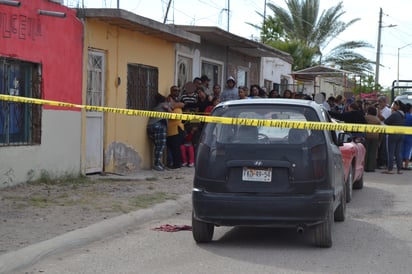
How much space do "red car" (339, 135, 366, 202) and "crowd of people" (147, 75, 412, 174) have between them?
328 centimetres

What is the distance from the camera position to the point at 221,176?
747cm

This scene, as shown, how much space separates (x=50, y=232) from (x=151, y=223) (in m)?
1.85

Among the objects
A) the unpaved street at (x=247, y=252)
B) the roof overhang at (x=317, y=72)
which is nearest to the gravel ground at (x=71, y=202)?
the unpaved street at (x=247, y=252)

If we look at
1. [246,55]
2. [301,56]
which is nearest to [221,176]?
[246,55]

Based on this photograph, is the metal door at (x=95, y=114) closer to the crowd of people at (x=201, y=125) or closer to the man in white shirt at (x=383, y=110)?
the crowd of people at (x=201, y=125)

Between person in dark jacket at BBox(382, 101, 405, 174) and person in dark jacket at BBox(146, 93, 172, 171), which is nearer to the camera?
person in dark jacket at BBox(146, 93, 172, 171)

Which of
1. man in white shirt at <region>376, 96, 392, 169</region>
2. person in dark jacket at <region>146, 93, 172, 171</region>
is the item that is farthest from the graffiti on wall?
man in white shirt at <region>376, 96, 392, 169</region>

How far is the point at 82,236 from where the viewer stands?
7.90 m

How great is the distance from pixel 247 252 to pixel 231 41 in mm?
12555

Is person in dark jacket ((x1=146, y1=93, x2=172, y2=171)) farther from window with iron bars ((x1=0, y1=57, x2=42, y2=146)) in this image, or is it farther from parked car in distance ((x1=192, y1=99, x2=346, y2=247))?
parked car in distance ((x1=192, y1=99, x2=346, y2=247))

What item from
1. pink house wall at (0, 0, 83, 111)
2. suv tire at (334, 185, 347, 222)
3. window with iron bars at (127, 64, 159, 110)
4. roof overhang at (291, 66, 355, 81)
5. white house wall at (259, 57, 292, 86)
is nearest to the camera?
suv tire at (334, 185, 347, 222)

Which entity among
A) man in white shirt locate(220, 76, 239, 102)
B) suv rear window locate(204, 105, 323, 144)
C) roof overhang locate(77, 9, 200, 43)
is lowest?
suv rear window locate(204, 105, 323, 144)

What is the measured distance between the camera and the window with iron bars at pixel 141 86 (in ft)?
47.9

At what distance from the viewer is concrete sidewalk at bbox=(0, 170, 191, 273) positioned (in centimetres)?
664
